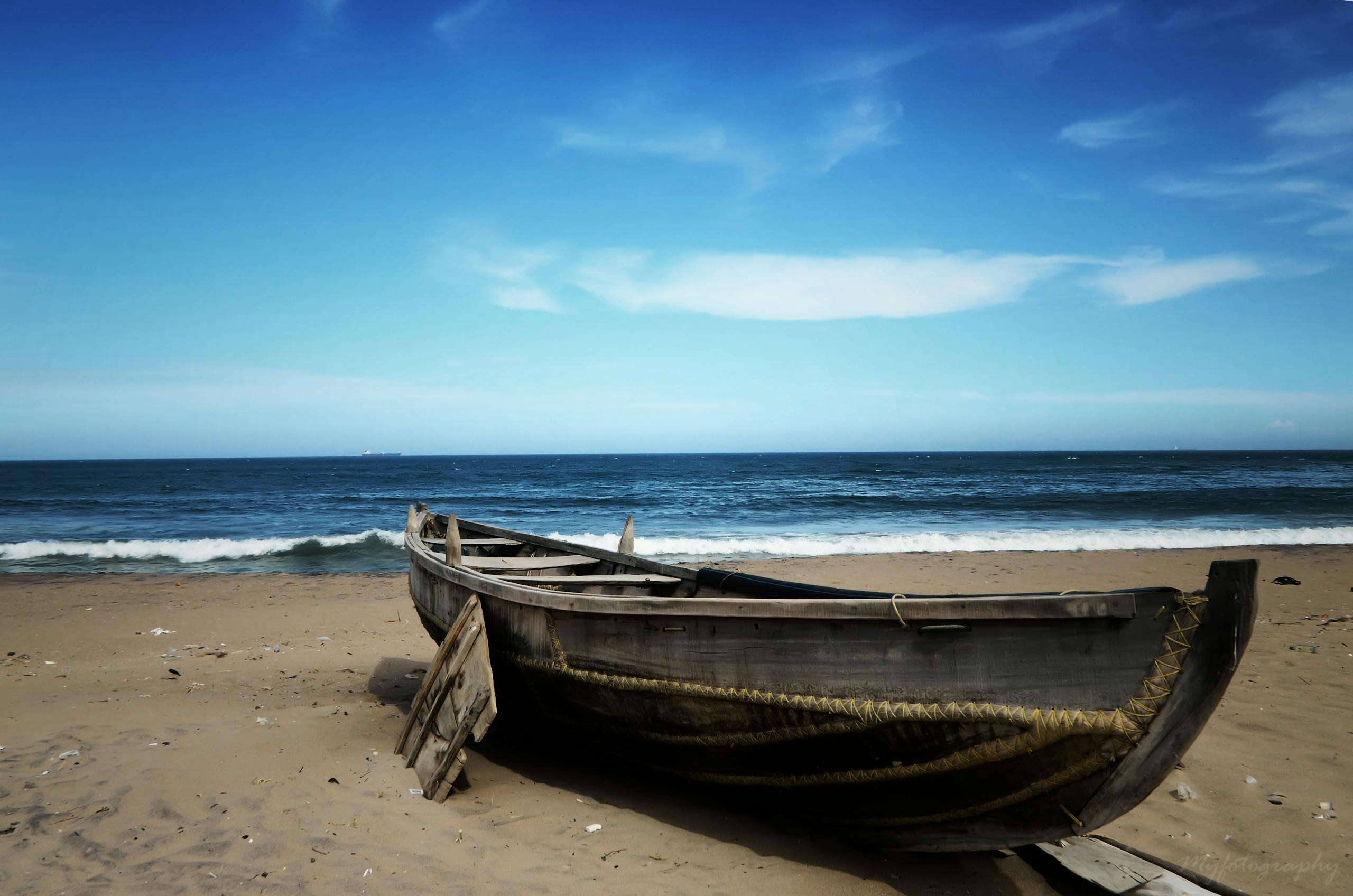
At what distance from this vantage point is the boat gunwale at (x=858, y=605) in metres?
2.81

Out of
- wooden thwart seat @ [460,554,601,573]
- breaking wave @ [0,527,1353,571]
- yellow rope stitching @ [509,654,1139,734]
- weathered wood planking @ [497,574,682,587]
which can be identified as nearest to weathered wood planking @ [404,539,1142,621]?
yellow rope stitching @ [509,654,1139,734]

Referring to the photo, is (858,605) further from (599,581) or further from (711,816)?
(599,581)

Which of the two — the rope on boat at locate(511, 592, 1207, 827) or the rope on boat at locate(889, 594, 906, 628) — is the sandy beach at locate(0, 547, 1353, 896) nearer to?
the rope on boat at locate(511, 592, 1207, 827)

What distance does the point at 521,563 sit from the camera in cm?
618

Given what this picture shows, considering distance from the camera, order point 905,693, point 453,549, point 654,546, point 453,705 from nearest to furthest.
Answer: point 905,693, point 453,705, point 453,549, point 654,546

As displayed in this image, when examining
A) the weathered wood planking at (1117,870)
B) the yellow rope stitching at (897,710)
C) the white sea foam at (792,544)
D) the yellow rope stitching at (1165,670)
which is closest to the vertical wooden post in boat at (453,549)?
the yellow rope stitching at (897,710)

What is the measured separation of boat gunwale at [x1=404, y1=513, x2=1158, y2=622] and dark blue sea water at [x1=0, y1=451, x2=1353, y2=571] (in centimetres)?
1171

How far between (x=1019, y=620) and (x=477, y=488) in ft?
144

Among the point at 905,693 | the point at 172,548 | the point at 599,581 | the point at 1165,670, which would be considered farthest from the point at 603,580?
the point at 172,548

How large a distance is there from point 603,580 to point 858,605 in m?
2.49

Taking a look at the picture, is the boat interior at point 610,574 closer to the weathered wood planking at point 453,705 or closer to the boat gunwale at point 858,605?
the boat gunwale at point 858,605

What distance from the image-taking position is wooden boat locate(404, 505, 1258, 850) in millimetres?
2773

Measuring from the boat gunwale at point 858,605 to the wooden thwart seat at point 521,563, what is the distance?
819 mm

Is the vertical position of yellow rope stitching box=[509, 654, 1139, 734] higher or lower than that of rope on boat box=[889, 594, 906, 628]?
A: lower
